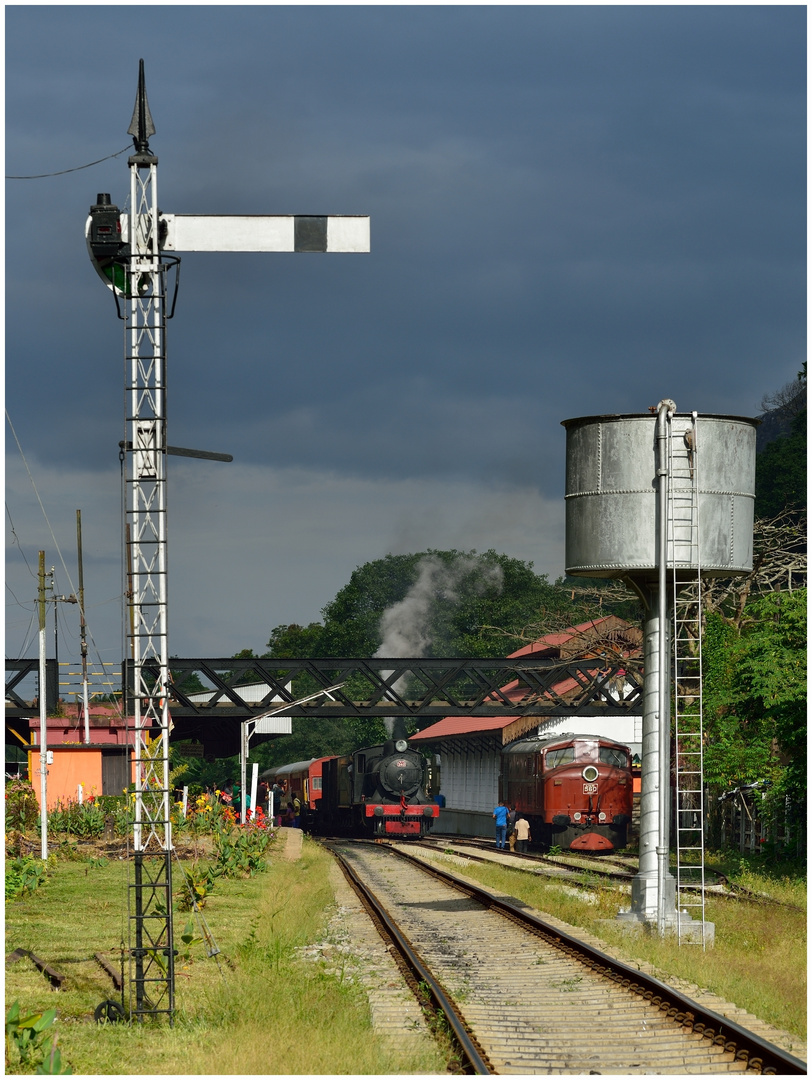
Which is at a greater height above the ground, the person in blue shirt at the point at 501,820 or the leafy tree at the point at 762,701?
the leafy tree at the point at 762,701

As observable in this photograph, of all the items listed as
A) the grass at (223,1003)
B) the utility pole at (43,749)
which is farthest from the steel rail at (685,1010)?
the utility pole at (43,749)

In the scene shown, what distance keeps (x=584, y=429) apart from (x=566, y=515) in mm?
1309

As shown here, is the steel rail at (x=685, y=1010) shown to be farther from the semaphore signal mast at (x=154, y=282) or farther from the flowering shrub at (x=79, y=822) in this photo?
the flowering shrub at (x=79, y=822)

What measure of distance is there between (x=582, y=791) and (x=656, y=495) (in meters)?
20.3

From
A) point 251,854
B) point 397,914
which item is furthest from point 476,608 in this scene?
point 397,914

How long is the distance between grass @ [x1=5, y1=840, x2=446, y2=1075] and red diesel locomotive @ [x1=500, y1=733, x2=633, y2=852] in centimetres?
1677

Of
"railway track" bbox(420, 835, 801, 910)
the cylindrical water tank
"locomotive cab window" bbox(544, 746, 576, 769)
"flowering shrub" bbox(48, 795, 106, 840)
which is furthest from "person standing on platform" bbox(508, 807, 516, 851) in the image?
the cylindrical water tank

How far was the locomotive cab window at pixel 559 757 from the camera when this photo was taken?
36375 millimetres

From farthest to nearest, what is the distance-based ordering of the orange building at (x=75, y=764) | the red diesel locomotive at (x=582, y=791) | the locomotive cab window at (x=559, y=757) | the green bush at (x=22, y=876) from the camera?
1. the orange building at (x=75, y=764)
2. the locomotive cab window at (x=559, y=757)
3. the red diesel locomotive at (x=582, y=791)
4. the green bush at (x=22, y=876)

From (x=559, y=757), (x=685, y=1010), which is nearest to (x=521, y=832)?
(x=559, y=757)

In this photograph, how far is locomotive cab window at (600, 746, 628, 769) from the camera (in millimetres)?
36719

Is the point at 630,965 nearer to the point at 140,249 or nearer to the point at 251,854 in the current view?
the point at 140,249

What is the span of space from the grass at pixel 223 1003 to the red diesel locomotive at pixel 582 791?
16.8 metres

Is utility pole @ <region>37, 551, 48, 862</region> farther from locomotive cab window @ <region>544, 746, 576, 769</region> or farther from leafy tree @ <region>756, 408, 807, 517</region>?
leafy tree @ <region>756, 408, 807, 517</region>
